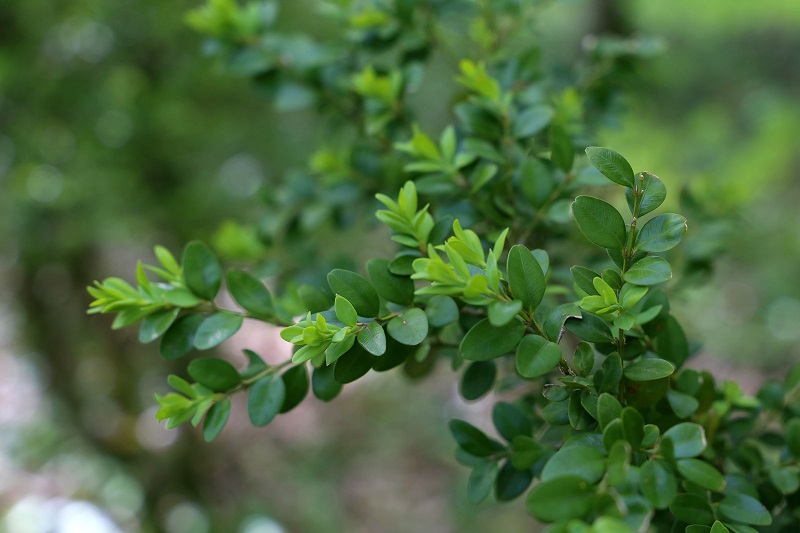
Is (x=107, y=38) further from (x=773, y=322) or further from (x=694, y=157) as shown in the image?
(x=773, y=322)

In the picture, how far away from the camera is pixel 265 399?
1.79 ft

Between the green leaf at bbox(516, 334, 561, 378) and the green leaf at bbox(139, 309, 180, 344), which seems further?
the green leaf at bbox(139, 309, 180, 344)

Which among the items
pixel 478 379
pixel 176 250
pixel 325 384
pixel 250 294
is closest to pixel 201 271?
pixel 250 294

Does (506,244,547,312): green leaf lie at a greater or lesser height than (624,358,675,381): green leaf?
greater

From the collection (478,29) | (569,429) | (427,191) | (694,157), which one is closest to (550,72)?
(478,29)

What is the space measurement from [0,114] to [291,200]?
4.12ft

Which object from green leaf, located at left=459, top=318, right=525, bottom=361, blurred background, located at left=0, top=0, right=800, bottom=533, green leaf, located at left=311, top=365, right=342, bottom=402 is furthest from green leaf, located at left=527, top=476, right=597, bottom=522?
blurred background, located at left=0, top=0, right=800, bottom=533

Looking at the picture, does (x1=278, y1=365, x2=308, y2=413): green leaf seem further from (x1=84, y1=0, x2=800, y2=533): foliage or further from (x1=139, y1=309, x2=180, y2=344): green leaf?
(x1=139, y1=309, x2=180, y2=344): green leaf

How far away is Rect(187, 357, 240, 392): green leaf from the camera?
54 cm

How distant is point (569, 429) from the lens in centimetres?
52

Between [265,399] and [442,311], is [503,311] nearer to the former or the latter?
[442,311]

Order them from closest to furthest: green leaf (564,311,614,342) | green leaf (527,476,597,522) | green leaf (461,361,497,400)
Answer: green leaf (527,476,597,522) → green leaf (564,311,614,342) → green leaf (461,361,497,400)

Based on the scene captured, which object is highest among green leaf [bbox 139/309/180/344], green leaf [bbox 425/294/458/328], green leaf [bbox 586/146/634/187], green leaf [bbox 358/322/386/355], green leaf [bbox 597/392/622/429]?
green leaf [bbox 586/146/634/187]

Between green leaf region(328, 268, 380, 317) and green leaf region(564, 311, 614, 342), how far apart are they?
15 cm
